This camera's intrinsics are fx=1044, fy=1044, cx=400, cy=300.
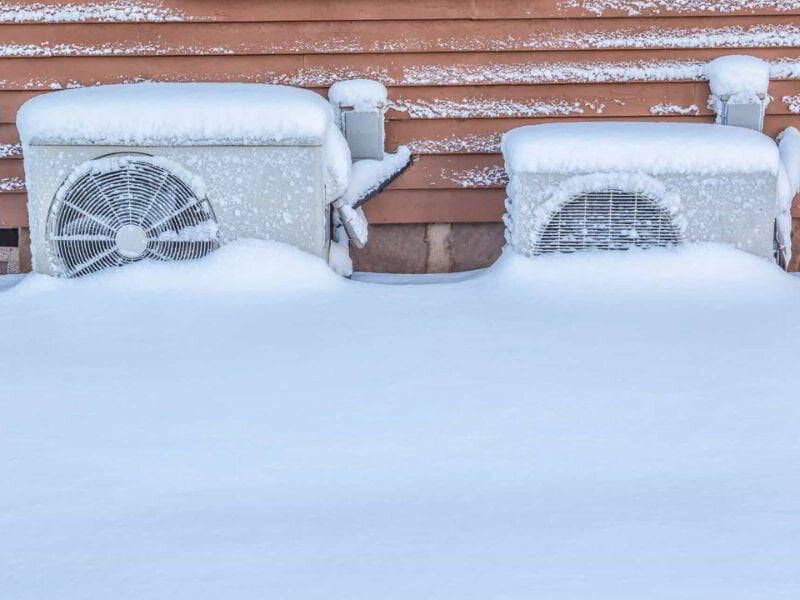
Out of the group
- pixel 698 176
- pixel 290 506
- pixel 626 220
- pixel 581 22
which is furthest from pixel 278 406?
pixel 581 22

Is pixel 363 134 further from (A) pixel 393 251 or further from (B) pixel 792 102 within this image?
(B) pixel 792 102

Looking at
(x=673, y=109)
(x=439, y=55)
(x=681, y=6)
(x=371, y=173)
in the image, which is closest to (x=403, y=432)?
(x=371, y=173)

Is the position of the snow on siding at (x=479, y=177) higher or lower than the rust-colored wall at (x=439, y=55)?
lower

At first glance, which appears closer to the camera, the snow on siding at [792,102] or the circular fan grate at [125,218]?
the circular fan grate at [125,218]

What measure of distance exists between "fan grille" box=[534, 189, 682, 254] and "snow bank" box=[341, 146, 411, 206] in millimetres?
1017

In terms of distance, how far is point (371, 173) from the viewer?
5.05m

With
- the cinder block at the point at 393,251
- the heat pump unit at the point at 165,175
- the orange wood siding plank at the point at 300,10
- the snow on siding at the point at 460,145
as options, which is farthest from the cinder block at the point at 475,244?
the heat pump unit at the point at 165,175

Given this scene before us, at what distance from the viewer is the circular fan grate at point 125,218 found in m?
4.27

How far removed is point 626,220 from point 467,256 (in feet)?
3.90

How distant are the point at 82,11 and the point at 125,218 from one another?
4.47 ft

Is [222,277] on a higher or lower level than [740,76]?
lower

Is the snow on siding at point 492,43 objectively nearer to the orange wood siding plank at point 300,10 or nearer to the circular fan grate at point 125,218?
the orange wood siding plank at point 300,10

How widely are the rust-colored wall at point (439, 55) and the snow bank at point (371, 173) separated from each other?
0.33 ft

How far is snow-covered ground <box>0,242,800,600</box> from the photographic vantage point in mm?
2178
